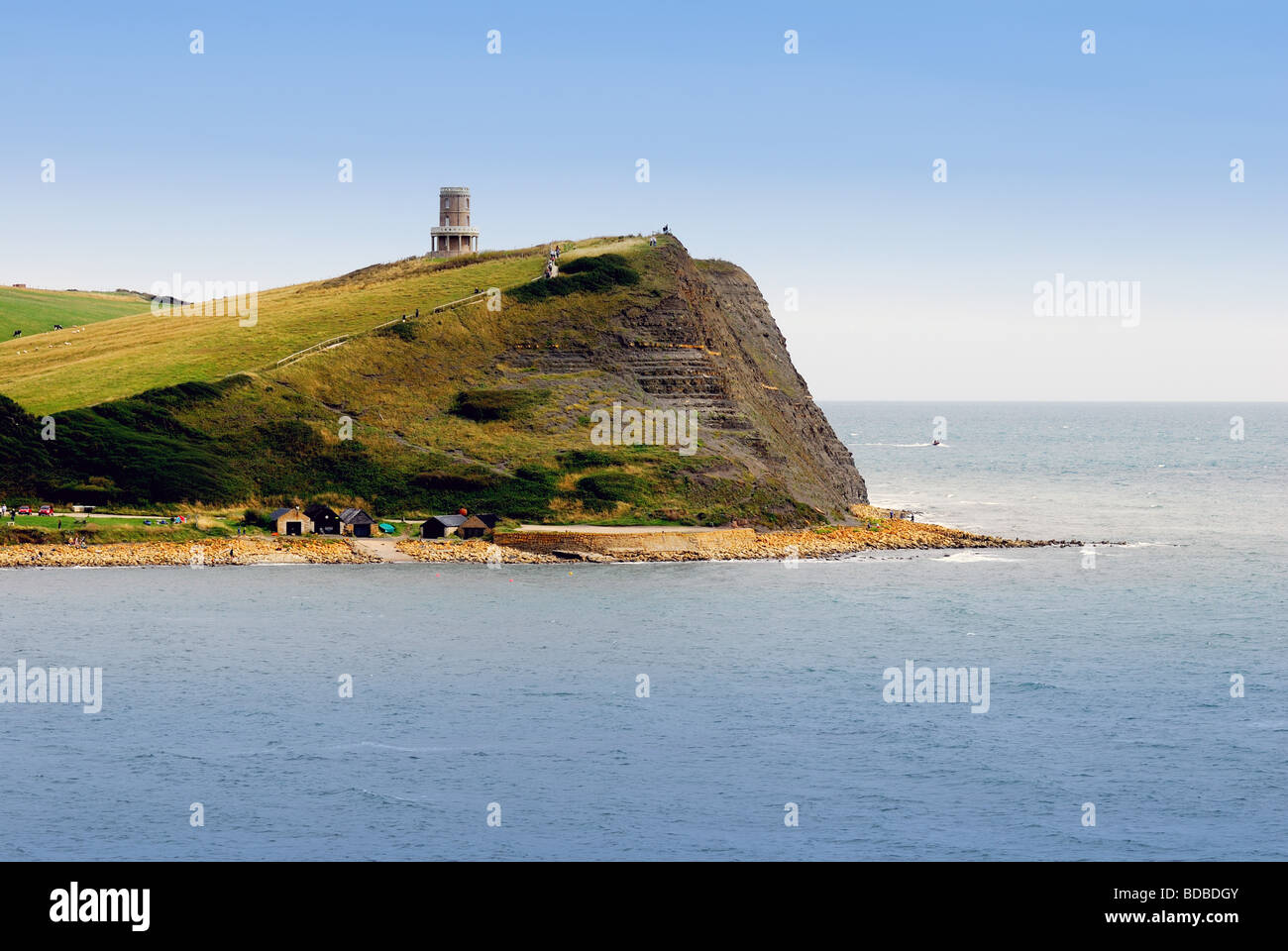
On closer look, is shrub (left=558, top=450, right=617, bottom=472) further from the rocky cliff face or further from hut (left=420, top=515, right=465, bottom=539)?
hut (left=420, top=515, right=465, bottom=539)

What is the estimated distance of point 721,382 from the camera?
15550 centimetres

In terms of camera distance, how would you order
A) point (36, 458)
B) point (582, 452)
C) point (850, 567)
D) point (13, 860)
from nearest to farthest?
point (13, 860) < point (850, 567) < point (36, 458) < point (582, 452)

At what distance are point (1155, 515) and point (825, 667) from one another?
348 ft

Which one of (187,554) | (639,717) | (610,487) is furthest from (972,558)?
(187,554)

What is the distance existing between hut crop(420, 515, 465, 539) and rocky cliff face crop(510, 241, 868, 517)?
27.0 meters

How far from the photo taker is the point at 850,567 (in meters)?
123

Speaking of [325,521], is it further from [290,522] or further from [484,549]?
[484,549]

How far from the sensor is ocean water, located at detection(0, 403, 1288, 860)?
52.8 m

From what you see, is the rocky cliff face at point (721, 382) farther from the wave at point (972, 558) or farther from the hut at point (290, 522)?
the hut at point (290, 522)

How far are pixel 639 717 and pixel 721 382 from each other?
88986 millimetres

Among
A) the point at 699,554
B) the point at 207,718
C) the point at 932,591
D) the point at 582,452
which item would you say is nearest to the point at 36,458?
the point at 582,452

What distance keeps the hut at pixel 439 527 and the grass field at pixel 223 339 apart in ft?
124
